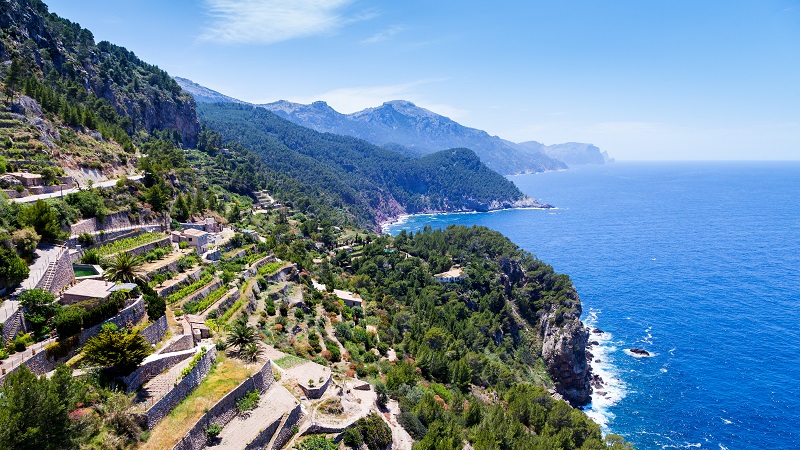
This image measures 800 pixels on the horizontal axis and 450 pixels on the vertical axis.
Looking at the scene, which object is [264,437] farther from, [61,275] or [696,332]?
Result: [696,332]

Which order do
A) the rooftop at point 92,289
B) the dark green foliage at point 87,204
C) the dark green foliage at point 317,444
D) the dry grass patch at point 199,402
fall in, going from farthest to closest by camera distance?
the dark green foliage at point 87,204
the rooftop at point 92,289
the dark green foliage at point 317,444
the dry grass patch at point 199,402

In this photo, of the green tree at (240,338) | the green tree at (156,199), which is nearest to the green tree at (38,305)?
the green tree at (240,338)

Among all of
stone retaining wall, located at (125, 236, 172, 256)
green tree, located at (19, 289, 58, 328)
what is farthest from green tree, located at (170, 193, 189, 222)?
green tree, located at (19, 289, 58, 328)

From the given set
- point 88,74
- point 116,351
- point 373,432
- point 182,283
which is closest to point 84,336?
point 116,351

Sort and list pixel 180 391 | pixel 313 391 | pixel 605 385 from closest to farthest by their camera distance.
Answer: pixel 180 391
pixel 313 391
pixel 605 385

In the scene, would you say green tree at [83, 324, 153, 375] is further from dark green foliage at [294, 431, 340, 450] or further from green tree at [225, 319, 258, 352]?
dark green foliage at [294, 431, 340, 450]

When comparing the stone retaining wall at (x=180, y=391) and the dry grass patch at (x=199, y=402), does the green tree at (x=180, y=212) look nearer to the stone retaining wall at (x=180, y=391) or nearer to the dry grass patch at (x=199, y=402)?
the dry grass patch at (x=199, y=402)

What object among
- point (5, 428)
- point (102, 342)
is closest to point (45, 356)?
point (102, 342)
